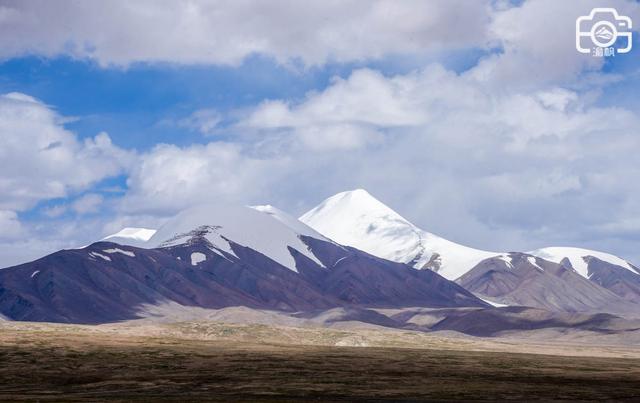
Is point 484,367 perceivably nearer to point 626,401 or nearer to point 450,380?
point 450,380

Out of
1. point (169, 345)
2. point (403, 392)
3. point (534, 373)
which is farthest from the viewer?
point (169, 345)

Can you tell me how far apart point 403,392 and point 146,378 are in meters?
35.4

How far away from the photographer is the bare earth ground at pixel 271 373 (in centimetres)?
10750

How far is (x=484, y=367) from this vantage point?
508ft

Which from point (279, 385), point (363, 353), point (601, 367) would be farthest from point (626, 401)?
point (363, 353)

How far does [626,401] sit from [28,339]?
365 ft

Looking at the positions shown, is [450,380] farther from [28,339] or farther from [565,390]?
[28,339]

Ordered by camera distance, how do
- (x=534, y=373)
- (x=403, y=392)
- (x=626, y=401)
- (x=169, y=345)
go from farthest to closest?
1. (x=169, y=345)
2. (x=534, y=373)
3. (x=403, y=392)
4. (x=626, y=401)

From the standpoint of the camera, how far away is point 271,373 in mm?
135000

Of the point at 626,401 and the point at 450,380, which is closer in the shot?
the point at 626,401

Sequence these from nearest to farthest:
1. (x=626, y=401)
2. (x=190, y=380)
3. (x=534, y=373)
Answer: (x=626, y=401), (x=190, y=380), (x=534, y=373)

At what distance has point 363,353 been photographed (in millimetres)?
182625

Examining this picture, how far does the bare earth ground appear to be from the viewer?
107500 millimetres

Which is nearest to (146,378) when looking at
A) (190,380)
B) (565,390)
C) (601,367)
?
(190,380)
